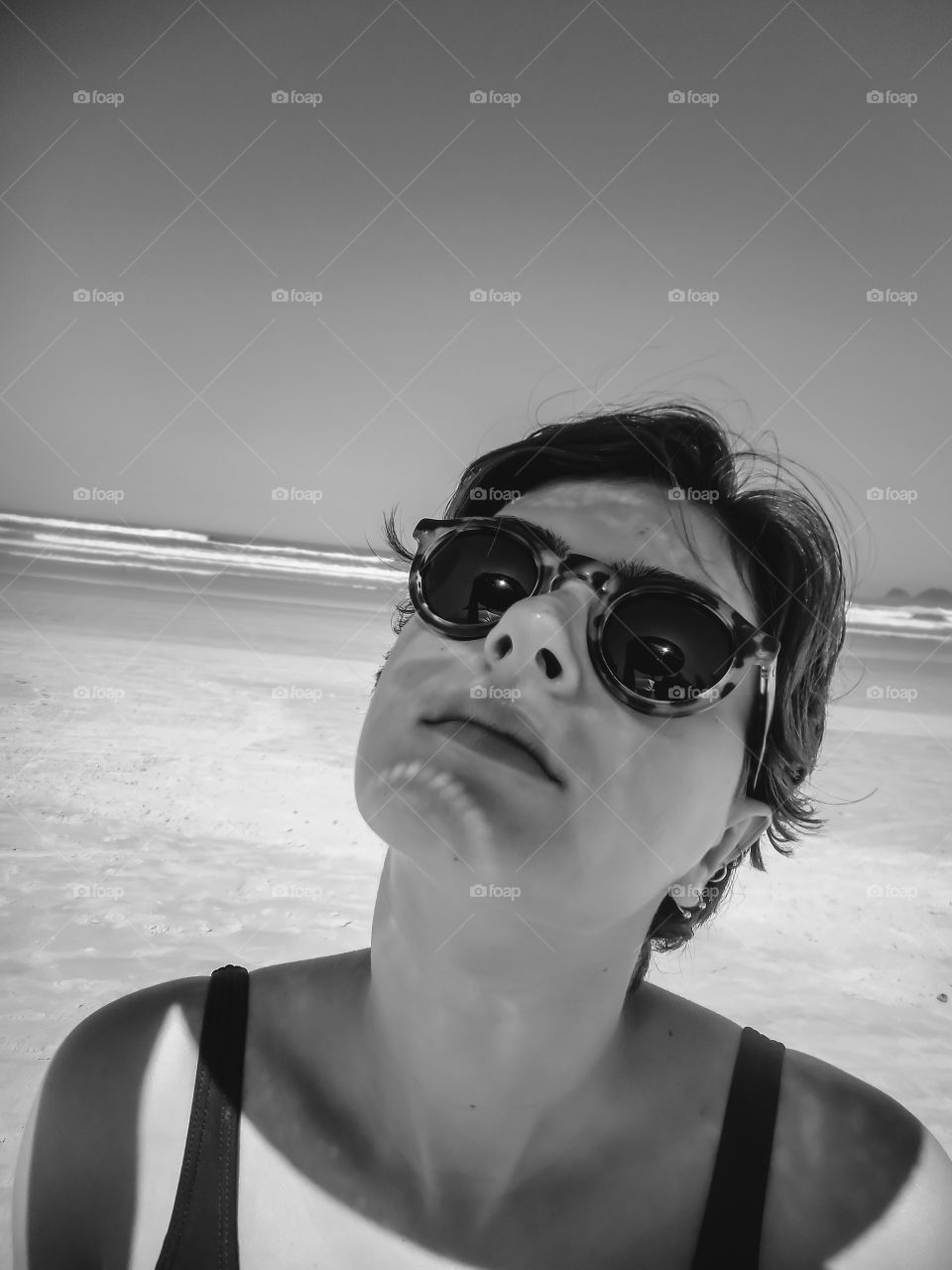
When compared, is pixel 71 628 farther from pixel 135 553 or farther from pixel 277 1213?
pixel 135 553

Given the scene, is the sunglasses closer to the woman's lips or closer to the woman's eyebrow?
the woman's eyebrow

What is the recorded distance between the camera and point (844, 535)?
1910 mm

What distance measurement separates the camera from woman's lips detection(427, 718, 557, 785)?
110cm

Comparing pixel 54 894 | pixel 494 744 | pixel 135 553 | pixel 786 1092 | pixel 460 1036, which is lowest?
pixel 135 553

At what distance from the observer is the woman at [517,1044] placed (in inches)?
44.4

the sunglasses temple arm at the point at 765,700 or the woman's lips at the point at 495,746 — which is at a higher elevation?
the woman's lips at the point at 495,746

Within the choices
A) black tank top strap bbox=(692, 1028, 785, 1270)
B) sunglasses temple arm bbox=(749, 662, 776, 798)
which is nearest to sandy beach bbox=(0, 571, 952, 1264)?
black tank top strap bbox=(692, 1028, 785, 1270)

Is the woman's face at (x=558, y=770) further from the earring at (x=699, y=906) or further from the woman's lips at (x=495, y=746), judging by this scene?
the earring at (x=699, y=906)

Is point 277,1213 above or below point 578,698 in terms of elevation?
below

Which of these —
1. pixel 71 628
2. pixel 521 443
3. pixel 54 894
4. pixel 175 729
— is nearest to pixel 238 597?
pixel 71 628

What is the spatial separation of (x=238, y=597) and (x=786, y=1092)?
13523mm

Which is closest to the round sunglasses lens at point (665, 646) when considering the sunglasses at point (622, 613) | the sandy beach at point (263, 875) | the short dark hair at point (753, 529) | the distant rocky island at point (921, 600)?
the sunglasses at point (622, 613)

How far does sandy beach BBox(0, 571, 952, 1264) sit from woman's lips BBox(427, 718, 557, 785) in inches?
69.9

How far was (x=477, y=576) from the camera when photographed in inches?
53.7
